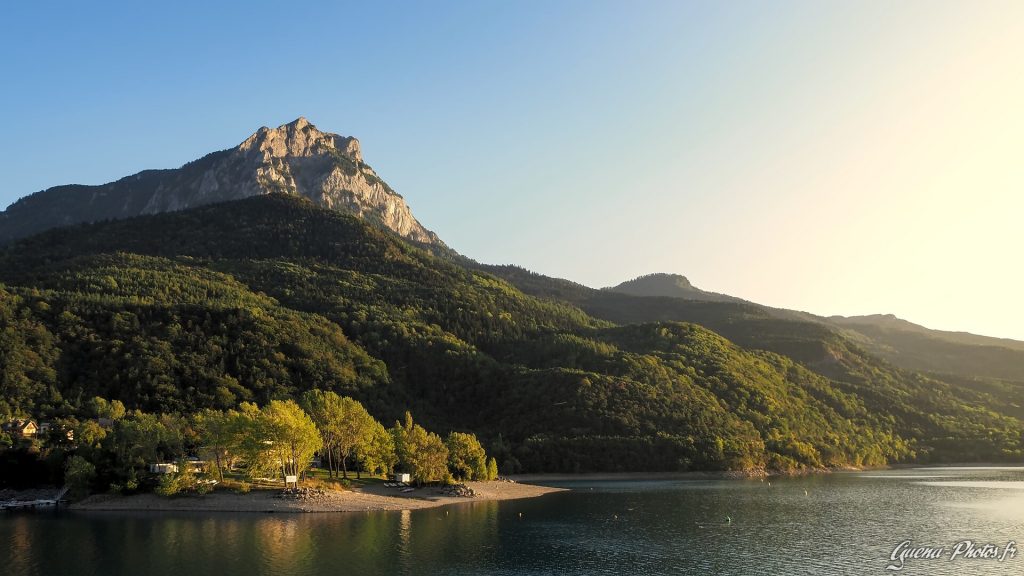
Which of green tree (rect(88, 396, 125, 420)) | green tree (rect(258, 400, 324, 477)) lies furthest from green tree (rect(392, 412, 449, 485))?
green tree (rect(88, 396, 125, 420))

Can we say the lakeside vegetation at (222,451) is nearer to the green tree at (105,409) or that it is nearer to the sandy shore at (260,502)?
the sandy shore at (260,502)

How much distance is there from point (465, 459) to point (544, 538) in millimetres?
63469

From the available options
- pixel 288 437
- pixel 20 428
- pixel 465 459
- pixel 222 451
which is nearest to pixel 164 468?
pixel 222 451

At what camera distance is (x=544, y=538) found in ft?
321

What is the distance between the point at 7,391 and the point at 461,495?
114 m

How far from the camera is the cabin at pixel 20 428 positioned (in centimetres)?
14188

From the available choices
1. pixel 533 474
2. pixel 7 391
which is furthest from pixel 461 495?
pixel 7 391

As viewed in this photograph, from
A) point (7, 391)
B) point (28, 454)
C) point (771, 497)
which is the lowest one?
point (771, 497)

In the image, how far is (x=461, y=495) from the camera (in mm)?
142375

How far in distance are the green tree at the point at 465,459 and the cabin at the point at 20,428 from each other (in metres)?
78.5

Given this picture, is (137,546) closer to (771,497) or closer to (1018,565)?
(1018,565)

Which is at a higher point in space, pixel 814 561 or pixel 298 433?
pixel 298 433

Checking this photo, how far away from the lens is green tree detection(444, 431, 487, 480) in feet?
514

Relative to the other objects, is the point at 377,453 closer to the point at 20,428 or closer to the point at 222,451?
the point at 222,451
